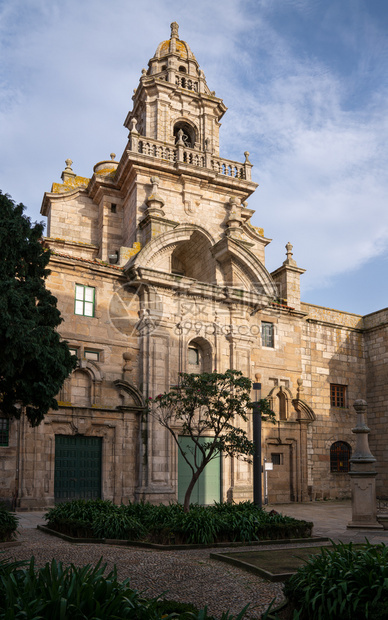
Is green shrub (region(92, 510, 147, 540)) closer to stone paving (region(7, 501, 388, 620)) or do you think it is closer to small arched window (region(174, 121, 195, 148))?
stone paving (region(7, 501, 388, 620))

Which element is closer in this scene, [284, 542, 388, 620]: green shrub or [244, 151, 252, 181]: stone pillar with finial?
[284, 542, 388, 620]: green shrub

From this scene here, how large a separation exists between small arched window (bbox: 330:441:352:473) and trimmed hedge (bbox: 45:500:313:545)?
1456 cm

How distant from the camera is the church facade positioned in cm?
2064

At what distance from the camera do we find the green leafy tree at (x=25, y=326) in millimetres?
13789

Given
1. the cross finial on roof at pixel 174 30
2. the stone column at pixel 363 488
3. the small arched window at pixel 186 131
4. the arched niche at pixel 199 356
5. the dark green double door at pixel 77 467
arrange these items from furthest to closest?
the cross finial on roof at pixel 174 30 → the small arched window at pixel 186 131 → the arched niche at pixel 199 356 → the dark green double door at pixel 77 467 → the stone column at pixel 363 488

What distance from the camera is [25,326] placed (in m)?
13.9

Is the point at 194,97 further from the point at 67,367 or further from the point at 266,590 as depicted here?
the point at 266,590

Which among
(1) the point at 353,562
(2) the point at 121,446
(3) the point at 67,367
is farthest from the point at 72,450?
(1) the point at 353,562

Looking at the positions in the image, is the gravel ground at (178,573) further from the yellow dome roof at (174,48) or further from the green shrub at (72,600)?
the yellow dome roof at (174,48)

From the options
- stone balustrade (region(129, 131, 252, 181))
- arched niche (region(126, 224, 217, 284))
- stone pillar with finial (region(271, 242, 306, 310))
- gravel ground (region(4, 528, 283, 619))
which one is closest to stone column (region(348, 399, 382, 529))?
gravel ground (region(4, 528, 283, 619))

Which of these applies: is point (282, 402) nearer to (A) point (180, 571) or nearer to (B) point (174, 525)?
(B) point (174, 525)

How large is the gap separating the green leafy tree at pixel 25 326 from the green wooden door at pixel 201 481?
8174mm

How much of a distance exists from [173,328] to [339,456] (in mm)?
11081

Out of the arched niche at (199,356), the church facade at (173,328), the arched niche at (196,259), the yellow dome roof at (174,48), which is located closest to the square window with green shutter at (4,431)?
the church facade at (173,328)
